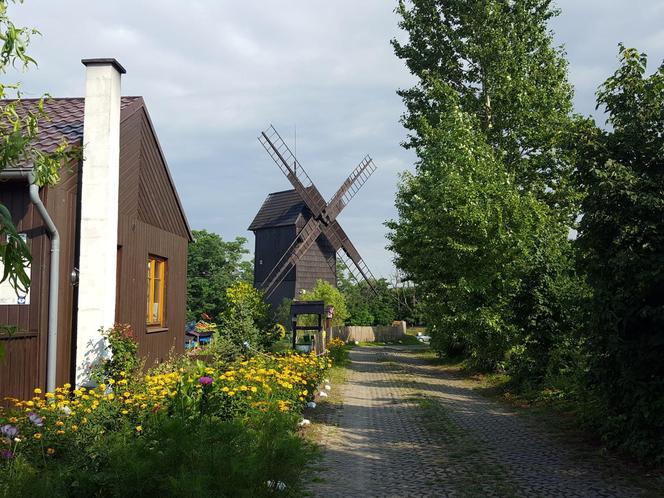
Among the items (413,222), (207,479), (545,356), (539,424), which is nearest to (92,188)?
(207,479)

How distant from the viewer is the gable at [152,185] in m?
13.4

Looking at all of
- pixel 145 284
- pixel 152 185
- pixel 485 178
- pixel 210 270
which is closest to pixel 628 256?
pixel 145 284

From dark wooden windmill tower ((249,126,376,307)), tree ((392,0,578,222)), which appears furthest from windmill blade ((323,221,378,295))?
tree ((392,0,578,222))

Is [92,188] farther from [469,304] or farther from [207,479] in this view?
[469,304]

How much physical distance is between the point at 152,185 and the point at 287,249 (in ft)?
99.8

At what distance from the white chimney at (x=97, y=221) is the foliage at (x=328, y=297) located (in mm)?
30092

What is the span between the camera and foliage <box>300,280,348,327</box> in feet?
135

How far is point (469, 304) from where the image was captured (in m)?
18.3

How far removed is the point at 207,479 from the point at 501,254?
47.1 feet

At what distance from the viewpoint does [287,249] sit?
4459 centimetres

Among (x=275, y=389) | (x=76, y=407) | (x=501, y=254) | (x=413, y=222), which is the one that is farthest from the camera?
(x=413, y=222)

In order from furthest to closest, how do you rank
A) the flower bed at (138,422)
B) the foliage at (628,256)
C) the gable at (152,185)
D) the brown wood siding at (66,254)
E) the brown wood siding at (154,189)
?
the brown wood siding at (154,189)
the gable at (152,185)
the brown wood siding at (66,254)
the foliage at (628,256)
the flower bed at (138,422)

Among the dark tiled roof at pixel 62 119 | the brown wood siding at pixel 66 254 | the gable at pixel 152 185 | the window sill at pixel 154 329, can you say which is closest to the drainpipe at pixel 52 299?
the brown wood siding at pixel 66 254

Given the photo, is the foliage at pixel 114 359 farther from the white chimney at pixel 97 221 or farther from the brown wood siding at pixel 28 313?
the brown wood siding at pixel 28 313
